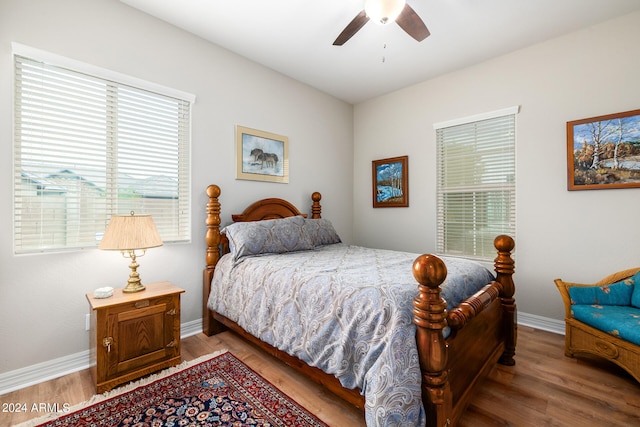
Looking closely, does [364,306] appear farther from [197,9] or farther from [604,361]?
[197,9]

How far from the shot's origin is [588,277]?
8.57 feet

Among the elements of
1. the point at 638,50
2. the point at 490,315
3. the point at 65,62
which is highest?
the point at 638,50

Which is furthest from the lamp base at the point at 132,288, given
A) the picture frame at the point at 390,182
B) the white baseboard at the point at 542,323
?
the white baseboard at the point at 542,323

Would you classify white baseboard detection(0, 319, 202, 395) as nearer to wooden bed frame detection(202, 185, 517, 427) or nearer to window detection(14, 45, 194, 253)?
window detection(14, 45, 194, 253)

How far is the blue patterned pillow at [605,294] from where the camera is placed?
2.22 metres

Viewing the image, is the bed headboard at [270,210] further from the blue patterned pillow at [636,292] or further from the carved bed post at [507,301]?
the blue patterned pillow at [636,292]

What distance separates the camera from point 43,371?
1.96 m

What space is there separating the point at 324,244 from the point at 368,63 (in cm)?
213

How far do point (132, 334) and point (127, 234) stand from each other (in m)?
0.68

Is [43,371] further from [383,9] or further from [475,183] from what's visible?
[475,183]

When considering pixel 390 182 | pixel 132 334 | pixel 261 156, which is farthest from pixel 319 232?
pixel 132 334

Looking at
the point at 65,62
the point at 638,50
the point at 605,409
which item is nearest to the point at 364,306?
the point at 605,409

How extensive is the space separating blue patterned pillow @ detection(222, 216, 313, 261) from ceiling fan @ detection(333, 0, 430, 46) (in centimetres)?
172

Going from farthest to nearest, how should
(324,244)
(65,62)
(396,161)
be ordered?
(396,161) → (324,244) → (65,62)
